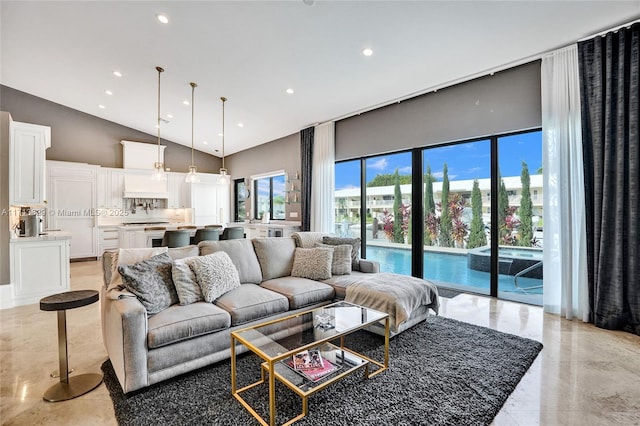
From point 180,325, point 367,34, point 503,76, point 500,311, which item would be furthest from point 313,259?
point 503,76

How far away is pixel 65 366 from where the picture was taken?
87.2 inches

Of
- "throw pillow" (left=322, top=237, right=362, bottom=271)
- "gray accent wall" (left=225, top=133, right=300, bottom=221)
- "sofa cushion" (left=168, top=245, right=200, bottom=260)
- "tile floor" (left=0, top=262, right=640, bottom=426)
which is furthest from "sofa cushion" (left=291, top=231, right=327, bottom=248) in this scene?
"gray accent wall" (left=225, top=133, right=300, bottom=221)

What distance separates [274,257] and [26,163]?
3.96m

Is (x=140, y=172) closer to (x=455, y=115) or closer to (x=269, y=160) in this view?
(x=269, y=160)

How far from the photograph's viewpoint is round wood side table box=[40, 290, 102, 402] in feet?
6.87

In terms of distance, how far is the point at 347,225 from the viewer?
20.6 ft

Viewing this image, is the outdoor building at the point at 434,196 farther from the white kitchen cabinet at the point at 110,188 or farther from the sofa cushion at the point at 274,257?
the white kitchen cabinet at the point at 110,188

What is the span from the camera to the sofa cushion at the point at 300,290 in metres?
3.00

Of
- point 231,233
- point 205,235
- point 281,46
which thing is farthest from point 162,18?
point 231,233

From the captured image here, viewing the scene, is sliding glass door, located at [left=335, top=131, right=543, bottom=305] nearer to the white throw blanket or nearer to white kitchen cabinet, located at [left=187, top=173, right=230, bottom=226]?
the white throw blanket

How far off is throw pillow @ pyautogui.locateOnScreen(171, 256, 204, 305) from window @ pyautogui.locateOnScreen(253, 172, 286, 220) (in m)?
5.14

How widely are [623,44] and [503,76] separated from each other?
1164mm

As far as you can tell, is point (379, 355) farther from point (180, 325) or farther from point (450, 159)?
point (450, 159)

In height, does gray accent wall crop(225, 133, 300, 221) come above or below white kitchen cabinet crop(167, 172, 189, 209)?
above
